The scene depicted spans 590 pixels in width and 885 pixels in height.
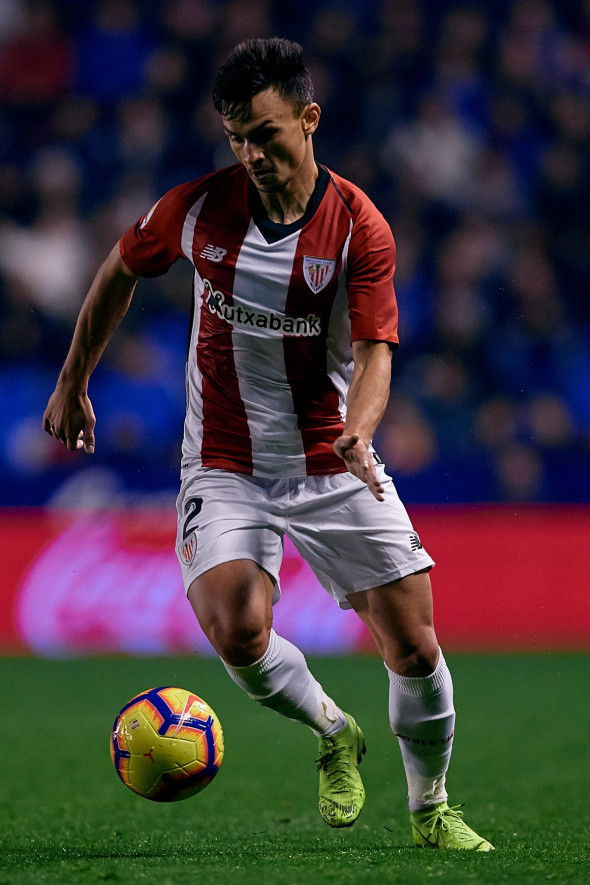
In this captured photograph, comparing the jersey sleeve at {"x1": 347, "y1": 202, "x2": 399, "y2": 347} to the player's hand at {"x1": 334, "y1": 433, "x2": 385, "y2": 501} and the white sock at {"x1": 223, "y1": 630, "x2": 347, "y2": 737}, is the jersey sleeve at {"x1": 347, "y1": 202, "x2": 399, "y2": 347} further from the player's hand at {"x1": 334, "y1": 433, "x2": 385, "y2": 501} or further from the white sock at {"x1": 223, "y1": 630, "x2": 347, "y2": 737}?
the white sock at {"x1": 223, "y1": 630, "x2": 347, "y2": 737}

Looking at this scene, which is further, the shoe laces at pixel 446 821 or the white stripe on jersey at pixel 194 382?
the white stripe on jersey at pixel 194 382

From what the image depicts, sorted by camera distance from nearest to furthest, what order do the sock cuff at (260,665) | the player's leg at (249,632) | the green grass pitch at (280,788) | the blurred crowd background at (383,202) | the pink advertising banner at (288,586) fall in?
1. the green grass pitch at (280,788)
2. the player's leg at (249,632)
3. the sock cuff at (260,665)
4. the pink advertising banner at (288,586)
5. the blurred crowd background at (383,202)

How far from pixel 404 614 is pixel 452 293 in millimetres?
6683

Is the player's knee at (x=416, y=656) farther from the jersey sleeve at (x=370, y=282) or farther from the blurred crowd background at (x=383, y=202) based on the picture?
the blurred crowd background at (x=383, y=202)

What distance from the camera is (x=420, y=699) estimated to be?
3.83 metres

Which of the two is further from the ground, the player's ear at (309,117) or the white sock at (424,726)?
the player's ear at (309,117)

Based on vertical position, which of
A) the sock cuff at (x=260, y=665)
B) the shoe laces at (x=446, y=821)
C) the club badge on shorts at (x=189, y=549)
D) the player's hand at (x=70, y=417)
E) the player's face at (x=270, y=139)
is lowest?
the shoe laces at (x=446, y=821)

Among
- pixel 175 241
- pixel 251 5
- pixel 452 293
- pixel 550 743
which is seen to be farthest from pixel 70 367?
pixel 251 5

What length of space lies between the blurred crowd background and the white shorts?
4977 mm

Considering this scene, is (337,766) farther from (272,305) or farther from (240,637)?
(272,305)

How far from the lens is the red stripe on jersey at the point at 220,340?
12.8 feet

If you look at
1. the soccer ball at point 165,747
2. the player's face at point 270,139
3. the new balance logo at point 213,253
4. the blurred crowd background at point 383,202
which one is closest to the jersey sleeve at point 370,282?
the player's face at point 270,139

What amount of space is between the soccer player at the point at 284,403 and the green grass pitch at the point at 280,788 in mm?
383

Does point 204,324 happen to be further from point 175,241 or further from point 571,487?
point 571,487
